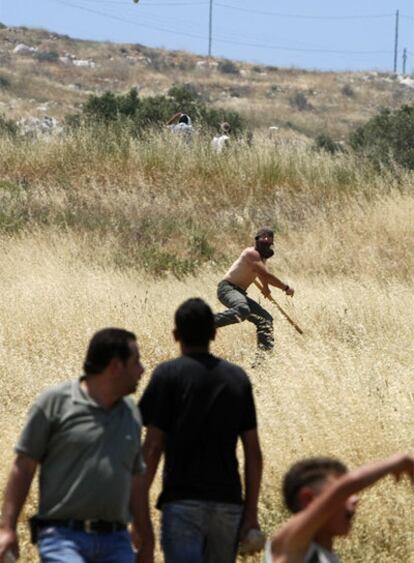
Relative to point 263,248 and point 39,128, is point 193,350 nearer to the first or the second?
point 263,248

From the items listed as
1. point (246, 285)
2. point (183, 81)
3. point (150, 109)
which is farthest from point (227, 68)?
point (246, 285)

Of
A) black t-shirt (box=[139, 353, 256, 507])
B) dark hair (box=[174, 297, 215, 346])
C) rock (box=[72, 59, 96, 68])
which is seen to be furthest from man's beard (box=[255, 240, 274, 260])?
rock (box=[72, 59, 96, 68])

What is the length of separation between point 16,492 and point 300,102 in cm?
8045

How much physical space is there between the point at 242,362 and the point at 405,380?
9.10 ft

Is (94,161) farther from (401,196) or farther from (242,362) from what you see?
(242,362)

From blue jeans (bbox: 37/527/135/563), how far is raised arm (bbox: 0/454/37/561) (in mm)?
120

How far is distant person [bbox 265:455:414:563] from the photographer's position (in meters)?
→ 4.58

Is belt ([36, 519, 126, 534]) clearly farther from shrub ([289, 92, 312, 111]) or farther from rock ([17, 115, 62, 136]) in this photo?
shrub ([289, 92, 312, 111])

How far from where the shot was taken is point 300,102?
279 feet

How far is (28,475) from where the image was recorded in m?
5.70

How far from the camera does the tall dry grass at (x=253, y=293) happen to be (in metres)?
9.19

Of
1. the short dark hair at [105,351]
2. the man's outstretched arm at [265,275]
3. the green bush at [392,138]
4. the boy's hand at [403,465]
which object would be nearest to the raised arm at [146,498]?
the short dark hair at [105,351]

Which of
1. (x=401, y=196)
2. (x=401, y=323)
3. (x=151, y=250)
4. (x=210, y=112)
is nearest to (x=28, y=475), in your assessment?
(x=401, y=323)

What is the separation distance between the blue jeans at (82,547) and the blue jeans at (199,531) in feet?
1.19
